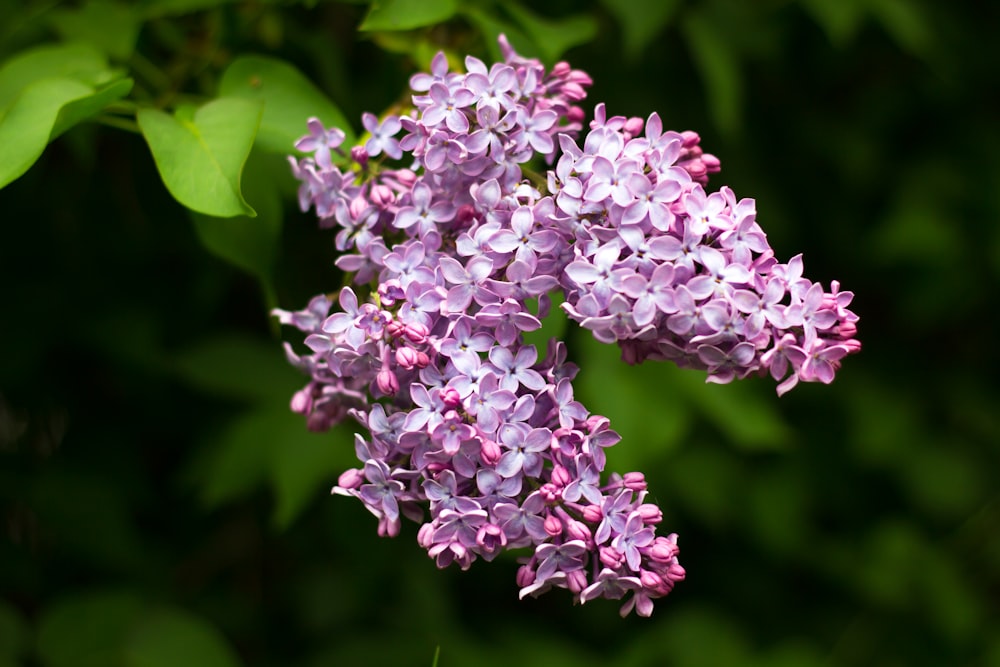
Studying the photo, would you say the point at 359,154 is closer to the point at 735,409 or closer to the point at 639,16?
the point at 639,16

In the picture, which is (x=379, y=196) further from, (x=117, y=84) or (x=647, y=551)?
(x=647, y=551)

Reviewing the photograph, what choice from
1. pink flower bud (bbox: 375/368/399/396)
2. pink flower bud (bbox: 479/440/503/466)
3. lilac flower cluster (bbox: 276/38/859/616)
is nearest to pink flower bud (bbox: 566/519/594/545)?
lilac flower cluster (bbox: 276/38/859/616)

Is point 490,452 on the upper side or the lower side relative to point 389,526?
upper

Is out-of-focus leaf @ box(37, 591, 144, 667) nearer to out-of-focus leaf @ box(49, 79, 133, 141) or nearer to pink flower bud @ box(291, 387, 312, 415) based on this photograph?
pink flower bud @ box(291, 387, 312, 415)

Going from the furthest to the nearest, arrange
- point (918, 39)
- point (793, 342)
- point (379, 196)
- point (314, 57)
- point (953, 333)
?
point (953, 333)
point (918, 39)
point (314, 57)
point (379, 196)
point (793, 342)

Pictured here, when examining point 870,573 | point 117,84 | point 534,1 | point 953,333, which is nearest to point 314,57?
point 534,1

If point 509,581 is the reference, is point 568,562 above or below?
above

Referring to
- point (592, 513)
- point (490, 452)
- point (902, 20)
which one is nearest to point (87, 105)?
point (490, 452)
